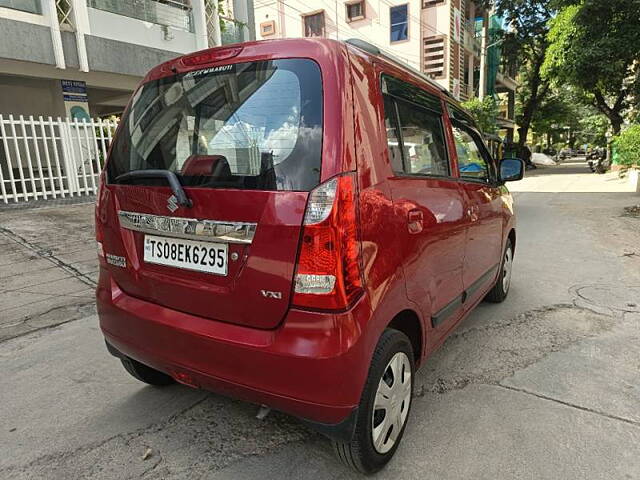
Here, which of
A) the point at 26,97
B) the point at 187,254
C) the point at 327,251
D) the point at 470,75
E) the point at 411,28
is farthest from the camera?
the point at 470,75

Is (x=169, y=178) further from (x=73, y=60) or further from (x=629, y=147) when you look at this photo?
(x=629, y=147)

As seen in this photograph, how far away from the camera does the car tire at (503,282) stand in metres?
4.12

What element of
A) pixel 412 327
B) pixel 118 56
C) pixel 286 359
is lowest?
pixel 412 327

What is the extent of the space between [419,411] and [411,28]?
2338cm

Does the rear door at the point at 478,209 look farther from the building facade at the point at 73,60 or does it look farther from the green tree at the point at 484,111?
the green tree at the point at 484,111

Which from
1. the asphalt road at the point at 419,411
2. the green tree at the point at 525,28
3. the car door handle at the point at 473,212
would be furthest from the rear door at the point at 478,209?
the green tree at the point at 525,28

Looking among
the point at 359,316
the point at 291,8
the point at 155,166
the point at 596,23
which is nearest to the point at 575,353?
the point at 359,316

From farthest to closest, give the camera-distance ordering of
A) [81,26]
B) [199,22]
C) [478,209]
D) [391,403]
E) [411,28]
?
[411,28]
[199,22]
[81,26]
[478,209]
[391,403]

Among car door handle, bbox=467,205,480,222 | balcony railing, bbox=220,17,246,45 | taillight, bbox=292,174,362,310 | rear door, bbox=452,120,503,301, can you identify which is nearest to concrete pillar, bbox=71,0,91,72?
balcony railing, bbox=220,17,246,45

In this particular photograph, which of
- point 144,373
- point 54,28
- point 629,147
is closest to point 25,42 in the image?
point 54,28

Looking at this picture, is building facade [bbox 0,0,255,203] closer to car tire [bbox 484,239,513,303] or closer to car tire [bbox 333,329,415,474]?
car tire [bbox 484,239,513,303]

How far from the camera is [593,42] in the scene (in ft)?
49.4

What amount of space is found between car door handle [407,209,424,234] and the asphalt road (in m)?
1.07

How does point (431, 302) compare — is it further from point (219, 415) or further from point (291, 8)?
point (291, 8)
